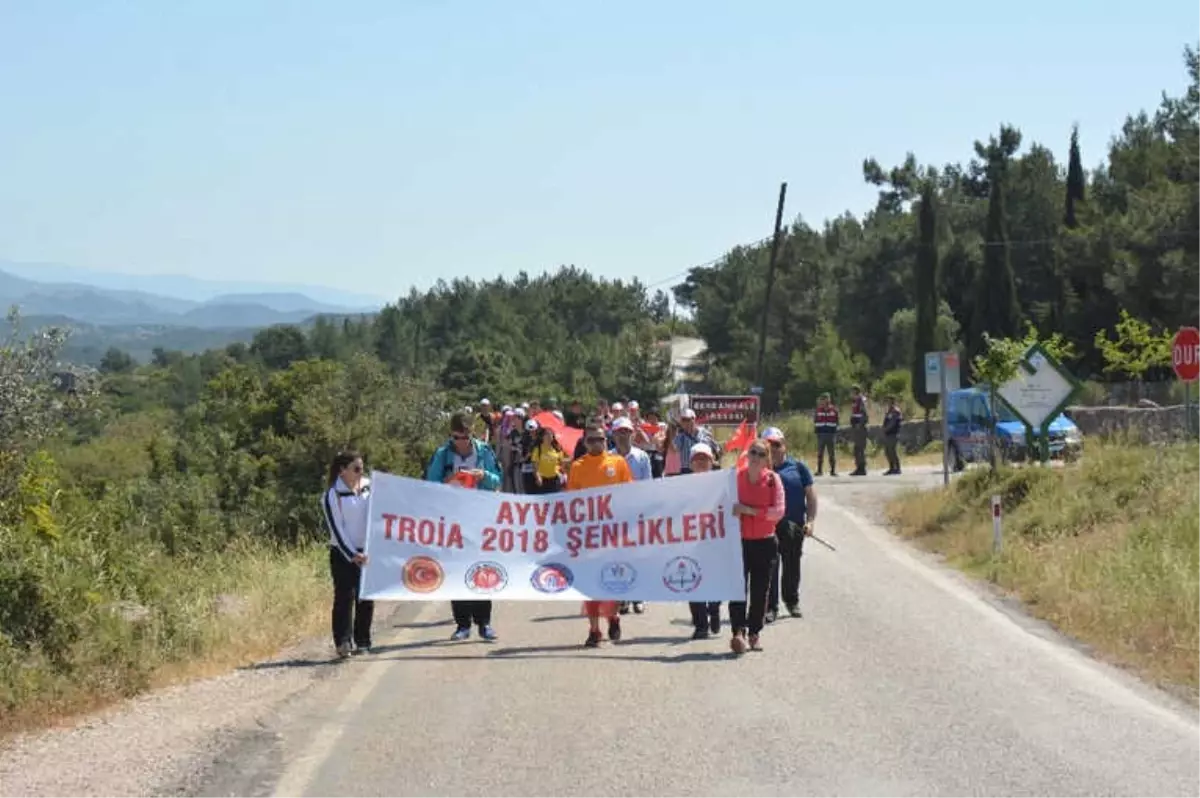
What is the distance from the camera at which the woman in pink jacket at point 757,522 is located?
41.7 ft

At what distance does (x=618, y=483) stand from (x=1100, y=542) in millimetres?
7134

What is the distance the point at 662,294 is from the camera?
544ft

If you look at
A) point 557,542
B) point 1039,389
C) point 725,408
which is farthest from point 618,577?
point 725,408

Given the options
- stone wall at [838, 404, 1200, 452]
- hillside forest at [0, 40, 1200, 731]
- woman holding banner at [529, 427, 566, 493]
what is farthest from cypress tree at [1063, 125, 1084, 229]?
woman holding banner at [529, 427, 566, 493]

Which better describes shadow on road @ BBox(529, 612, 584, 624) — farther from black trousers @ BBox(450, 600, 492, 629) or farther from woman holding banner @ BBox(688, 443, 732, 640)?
woman holding banner @ BBox(688, 443, 732, 640)

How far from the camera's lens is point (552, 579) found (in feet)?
44.0

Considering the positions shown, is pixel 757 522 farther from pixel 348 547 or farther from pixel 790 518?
pixel 348 547

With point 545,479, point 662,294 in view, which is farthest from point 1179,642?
point 662,294

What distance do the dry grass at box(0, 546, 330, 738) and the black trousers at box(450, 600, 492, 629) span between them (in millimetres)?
1543

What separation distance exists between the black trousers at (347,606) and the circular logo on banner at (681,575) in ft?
8.62

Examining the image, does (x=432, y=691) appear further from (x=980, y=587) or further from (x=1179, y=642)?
(x=980, y=587)

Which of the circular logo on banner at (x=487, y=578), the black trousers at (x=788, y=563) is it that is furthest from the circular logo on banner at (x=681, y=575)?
the black trousers at (x=788, y=563)

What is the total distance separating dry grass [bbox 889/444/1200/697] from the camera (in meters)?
13.1

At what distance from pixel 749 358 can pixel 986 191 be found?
653 inches
